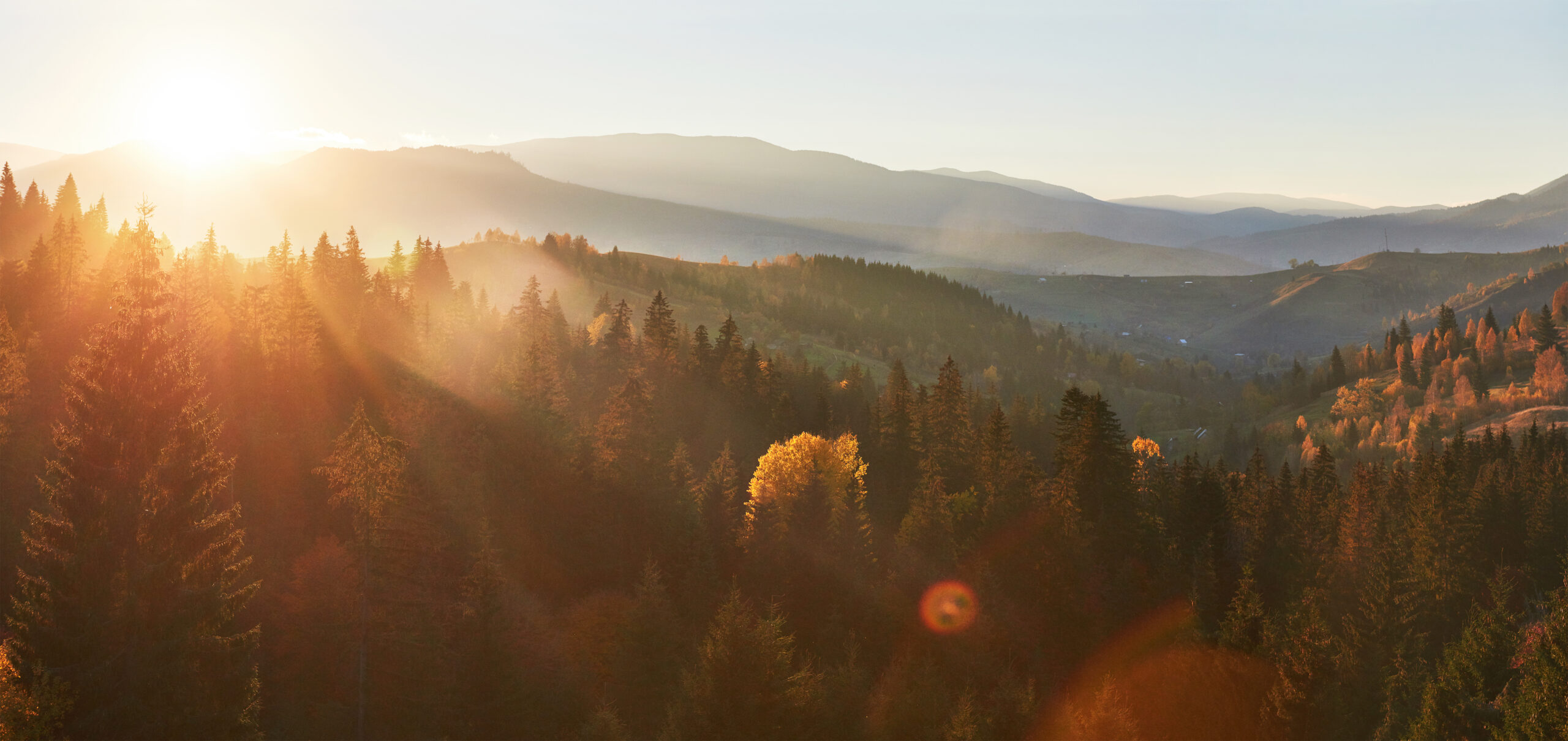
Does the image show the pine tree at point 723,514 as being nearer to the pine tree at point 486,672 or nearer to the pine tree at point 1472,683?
the pine tree at point 486,672

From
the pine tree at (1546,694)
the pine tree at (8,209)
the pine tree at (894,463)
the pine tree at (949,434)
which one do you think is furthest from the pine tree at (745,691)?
the pine tree at (8,209)

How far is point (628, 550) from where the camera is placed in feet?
279

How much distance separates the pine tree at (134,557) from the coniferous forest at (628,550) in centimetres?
14

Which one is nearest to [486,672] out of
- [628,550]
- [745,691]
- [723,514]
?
[745,691]

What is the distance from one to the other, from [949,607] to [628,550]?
89.4 ft

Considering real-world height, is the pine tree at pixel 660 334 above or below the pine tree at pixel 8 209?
below

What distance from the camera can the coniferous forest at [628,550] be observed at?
3944 centimetres

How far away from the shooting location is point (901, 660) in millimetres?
78875

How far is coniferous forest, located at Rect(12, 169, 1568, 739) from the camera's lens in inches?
1553

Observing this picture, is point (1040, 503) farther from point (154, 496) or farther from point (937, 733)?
point (154, 496)

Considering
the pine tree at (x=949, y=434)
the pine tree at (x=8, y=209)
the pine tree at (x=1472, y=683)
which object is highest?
the pine tree at (x=8, y=209)

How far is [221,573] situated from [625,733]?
3197cm

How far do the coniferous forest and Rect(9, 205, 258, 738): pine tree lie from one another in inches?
5.6

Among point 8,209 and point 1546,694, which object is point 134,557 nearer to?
point 1546,694
